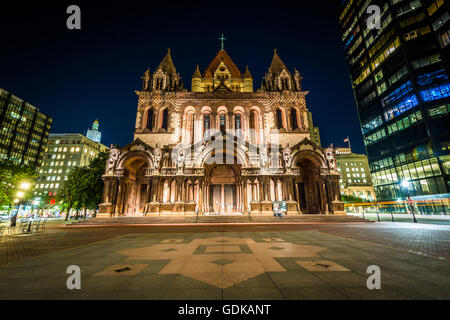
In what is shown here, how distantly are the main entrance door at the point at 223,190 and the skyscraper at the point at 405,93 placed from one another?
31346 mm

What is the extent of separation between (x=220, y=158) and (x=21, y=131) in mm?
79856

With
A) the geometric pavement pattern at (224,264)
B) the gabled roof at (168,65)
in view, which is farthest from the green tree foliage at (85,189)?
the geometric pavement pattern at (224,264)

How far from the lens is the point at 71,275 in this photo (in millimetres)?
4188

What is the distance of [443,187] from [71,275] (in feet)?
145

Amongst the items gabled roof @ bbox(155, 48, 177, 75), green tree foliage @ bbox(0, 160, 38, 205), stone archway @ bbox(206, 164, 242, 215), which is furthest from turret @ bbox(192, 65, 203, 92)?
green tree foliage @ bbox(0, 160, 38, 205)

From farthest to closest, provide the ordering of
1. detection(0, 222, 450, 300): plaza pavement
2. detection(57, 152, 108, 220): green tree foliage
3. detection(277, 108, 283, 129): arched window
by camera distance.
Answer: detection(277, 108, 283, 129): arched window, detection(57, 152, 108, 220): green tree foliage, detection(0, 222, 450, 300): plaza pavement

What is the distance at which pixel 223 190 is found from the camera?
28.6 meters

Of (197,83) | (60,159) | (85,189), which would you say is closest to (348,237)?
(85,189)

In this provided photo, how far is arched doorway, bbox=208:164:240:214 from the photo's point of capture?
27984 mm

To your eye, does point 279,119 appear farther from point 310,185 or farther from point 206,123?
point 206,123

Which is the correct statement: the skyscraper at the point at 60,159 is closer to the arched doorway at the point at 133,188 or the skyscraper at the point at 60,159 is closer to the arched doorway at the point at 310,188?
the arched doorway at the point at 133,188

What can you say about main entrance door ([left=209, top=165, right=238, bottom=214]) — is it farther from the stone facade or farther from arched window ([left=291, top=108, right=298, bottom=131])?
arched window ([left=291, top=108, right=298, bottom=131])

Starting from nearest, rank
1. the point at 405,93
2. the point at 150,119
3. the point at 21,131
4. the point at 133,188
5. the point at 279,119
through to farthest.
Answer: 1. the point at 133,188
2. the point at 150,119
3. the point at 279,119
4. the point at 405,93
5. the point at 21,131
